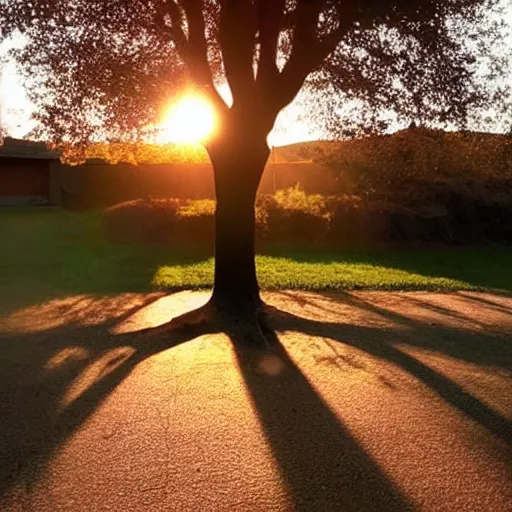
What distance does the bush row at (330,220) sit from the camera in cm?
1755

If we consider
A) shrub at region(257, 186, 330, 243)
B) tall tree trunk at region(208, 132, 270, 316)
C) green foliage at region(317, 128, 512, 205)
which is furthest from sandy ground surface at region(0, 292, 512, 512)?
shrub at region(257, 186, 330, 243)

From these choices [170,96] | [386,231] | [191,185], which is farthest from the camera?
[191,185]

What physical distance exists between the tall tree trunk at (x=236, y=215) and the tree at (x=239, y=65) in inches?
0.5

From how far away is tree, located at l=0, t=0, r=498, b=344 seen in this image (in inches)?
290

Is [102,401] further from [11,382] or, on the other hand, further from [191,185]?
[191,185]

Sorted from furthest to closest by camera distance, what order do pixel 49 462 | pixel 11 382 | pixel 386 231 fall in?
pixel 386 231, pixel 11 382, pixel 49 462

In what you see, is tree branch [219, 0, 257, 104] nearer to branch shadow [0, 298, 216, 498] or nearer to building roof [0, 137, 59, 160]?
branch shadow [0, 298, 216, 498]

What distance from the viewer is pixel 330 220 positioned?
18359mm

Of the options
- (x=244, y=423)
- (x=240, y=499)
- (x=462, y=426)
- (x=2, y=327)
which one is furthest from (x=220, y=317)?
(x=240, y=499)

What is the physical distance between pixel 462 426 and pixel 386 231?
14873 millimetres

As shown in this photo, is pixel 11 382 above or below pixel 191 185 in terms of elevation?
below

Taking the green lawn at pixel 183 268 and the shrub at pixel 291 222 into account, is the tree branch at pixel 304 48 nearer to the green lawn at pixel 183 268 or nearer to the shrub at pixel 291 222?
the green lawn at pixel 183 268

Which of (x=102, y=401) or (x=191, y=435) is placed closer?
(x=191, y=435)

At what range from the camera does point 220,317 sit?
7672mm
